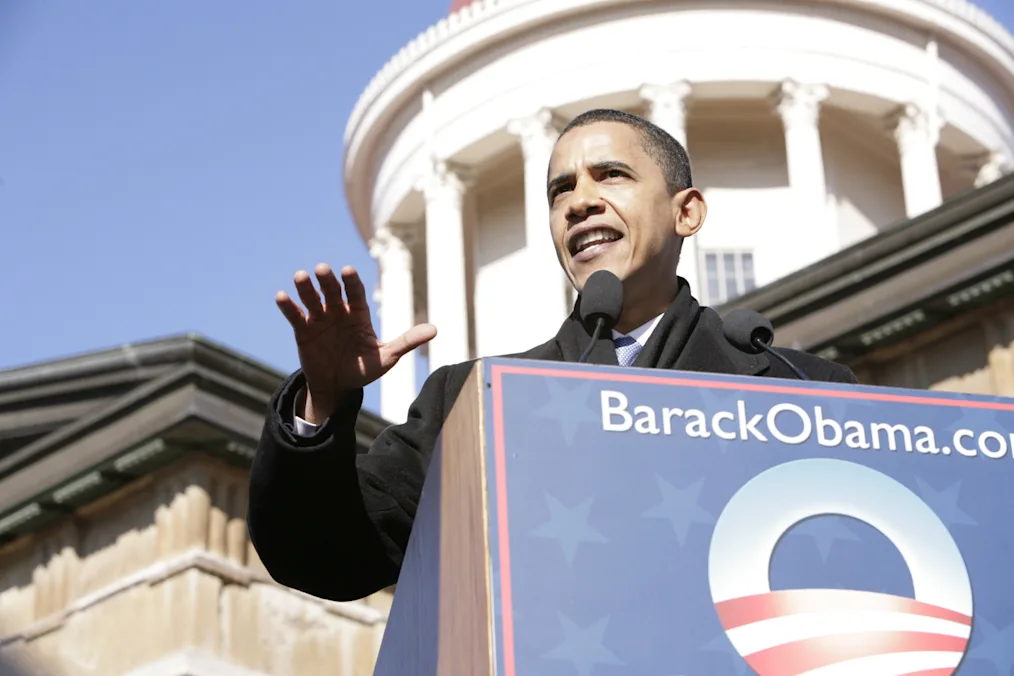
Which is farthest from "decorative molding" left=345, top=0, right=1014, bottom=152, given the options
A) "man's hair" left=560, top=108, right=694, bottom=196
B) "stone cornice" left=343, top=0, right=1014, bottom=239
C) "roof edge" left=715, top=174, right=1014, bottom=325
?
"man's hair" left=560, top=108, right=694, bottom=196

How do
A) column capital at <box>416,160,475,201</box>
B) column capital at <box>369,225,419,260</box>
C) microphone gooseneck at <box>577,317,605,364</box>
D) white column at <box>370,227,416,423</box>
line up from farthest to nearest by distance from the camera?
column capital at <box>369,225,419,260</box> → white column at <box>370,227,416,423</box> → column capital at <box>416,160,475,201</box> → microphone gooseneck at <box>577,317,605,364</box>

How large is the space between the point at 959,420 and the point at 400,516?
3.89 ft

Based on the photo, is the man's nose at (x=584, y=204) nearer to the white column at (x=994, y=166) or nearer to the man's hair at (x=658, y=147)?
the man's hair at (x=658, y=147)

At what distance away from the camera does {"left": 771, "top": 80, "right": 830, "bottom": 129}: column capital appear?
3738 centimetres

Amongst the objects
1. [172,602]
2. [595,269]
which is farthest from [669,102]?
[595,269]

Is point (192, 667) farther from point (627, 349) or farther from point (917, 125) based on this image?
point (917, 125)

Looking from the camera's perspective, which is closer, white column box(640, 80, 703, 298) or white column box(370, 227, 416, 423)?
white column box(640, 80, 703, 298)

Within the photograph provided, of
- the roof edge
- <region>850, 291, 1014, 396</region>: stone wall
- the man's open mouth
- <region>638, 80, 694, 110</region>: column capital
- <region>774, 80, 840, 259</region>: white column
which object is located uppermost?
<region>638, 80, 694, 110</region>: column capital

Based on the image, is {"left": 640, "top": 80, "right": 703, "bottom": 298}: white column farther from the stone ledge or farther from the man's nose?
the man's nose

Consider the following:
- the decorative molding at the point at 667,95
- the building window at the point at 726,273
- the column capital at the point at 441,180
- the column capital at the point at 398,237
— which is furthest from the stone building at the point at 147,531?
the column capital at the point at 398,237

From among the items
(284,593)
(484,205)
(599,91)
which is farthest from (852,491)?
(484,205)

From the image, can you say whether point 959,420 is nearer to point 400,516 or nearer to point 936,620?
point 936,620

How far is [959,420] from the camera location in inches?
138

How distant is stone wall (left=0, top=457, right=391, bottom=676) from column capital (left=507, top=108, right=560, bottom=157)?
19.5 meters
